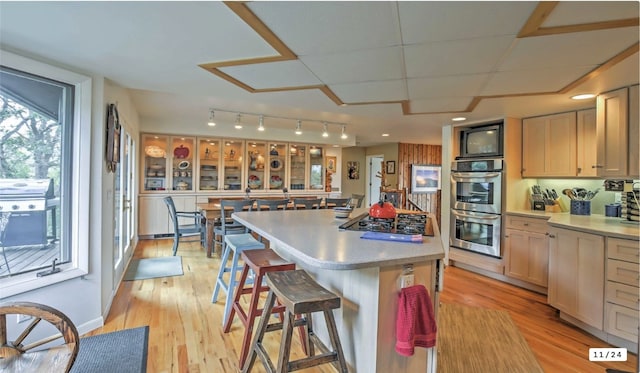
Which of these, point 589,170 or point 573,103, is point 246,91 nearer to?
point 573,103

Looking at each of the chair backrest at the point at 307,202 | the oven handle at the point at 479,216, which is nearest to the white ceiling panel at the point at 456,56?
the oven handle at the point at 479,216

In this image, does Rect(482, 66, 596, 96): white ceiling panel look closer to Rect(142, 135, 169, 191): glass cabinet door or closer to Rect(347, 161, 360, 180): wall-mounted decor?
Rect(142, 135, 169, 191): glass cabinet door

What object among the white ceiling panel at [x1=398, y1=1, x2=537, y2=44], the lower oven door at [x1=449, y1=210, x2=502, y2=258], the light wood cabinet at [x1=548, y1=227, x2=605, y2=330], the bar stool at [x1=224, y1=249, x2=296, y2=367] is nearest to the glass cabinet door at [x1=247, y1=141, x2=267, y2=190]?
the lower oven door at [x1=449, y1=210, x2=502, y2=258]

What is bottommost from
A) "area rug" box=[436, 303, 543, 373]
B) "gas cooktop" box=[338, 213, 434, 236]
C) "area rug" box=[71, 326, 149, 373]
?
"area rug" box=[436, 303, 543, 373]

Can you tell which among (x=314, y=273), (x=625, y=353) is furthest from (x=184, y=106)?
(x=625, y=353)

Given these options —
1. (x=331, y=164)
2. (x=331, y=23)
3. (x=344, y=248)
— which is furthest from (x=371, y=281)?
(x=331, y=164)

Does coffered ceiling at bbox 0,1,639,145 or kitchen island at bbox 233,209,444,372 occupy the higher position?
coffered ceiling at bbox 0,1,639,145

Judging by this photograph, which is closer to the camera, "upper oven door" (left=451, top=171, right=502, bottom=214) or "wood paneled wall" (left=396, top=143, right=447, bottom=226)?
"upper oven door" (left=451, top=171, right=502, bottom=214)

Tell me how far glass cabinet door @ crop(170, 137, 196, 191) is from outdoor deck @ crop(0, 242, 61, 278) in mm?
3809

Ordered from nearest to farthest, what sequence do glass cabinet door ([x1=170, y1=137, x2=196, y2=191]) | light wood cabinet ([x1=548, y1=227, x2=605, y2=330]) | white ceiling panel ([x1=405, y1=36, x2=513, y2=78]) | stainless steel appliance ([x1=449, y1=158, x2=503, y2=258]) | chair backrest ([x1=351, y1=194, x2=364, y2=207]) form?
white ceiling panel ([x1=405, y1=36, x2=513, y2=78])
light wood cabinet ([x1=548, y1=227, x2=605, y2=330])
chair backrest ([x1=351, y1=194, x2=364, y2=207])
stainless steel appliance ([x1=449, y1=158, x2=503, y2=258])
glass cabinet door ([x1=170, y1=137, x2=196, y2=191])

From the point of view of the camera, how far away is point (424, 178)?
27.8 feet

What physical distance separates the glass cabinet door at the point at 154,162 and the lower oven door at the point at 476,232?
516cm

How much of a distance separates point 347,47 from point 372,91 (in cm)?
95

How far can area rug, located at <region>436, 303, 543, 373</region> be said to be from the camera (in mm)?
2068
